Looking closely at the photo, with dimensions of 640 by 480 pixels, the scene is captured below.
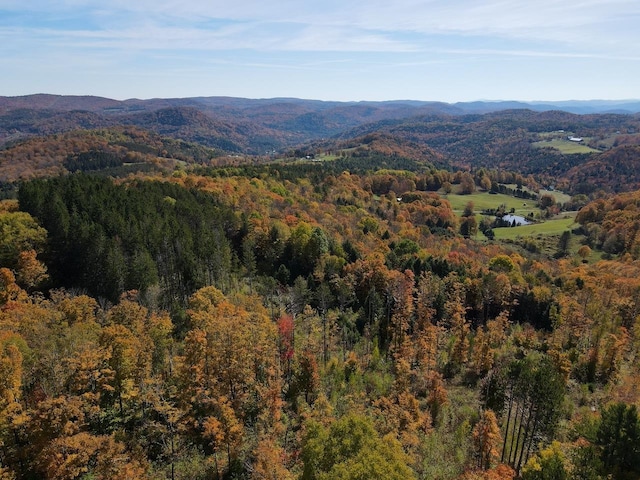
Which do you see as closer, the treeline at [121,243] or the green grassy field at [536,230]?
the treeline at [121,243]

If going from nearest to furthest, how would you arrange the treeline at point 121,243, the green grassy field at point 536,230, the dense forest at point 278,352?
the dense forest at point 278,352
the treeline at point 121,243
the green grassy field at point 536,230

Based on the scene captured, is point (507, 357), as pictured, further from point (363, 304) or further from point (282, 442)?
point (282, 442)

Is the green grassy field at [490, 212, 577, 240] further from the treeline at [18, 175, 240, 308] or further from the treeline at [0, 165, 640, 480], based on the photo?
the treeline at [18, 175, 240, 308]

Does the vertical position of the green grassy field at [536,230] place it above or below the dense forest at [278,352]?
below

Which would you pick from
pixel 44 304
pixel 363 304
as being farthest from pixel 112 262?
pixel 363 304

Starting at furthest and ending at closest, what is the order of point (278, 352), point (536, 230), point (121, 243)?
point (536, 230)
point (121, 243)
point (278, 352)

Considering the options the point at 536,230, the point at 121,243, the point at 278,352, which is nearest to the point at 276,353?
the point at 278,352

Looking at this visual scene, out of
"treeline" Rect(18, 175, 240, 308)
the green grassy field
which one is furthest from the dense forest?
the green grassy field

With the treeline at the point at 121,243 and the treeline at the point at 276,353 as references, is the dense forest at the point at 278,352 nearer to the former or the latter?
the treeline at the point at 276,353

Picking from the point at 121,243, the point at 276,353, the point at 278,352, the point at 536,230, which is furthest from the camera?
the point at 536,230

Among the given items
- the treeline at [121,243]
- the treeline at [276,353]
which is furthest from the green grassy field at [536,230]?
the treeline at [121,243]

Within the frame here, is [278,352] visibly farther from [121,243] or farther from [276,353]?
[121,243]
